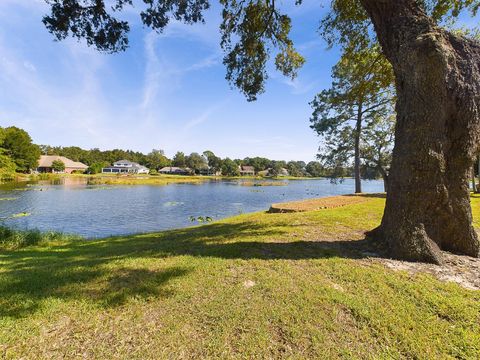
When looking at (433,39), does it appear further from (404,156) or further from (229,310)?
(229,310)

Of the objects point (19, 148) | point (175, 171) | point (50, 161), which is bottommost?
point (175, 171)

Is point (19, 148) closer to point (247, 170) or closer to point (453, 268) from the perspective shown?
point (453, 268)

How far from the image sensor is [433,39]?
507 cm

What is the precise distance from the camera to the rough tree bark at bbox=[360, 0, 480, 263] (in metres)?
5.14

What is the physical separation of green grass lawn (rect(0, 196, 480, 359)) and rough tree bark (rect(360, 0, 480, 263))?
3.94 ft

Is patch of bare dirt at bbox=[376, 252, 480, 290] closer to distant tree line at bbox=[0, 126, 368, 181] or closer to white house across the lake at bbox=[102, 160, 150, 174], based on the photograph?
distant tree line at bbox=[0, 126, 368, 181]

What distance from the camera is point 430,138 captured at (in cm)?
514

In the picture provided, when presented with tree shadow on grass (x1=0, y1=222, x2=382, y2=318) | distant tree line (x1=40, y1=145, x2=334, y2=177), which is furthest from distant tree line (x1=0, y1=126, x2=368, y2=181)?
tree shadow on grass (x1=0, y1=222, x2=382, y2=318)

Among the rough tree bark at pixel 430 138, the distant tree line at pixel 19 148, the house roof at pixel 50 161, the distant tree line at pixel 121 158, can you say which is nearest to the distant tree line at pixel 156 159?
the distant tree line at pixel 121 158

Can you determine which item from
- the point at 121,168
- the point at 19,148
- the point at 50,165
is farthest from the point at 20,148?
the point at 121,168

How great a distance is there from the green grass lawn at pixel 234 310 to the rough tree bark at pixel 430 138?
1.20 metres

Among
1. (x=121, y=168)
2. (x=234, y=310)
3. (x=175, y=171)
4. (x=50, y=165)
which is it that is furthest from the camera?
(x=175, y=171)

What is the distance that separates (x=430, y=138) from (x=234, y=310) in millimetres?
4808

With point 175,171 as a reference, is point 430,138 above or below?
above
